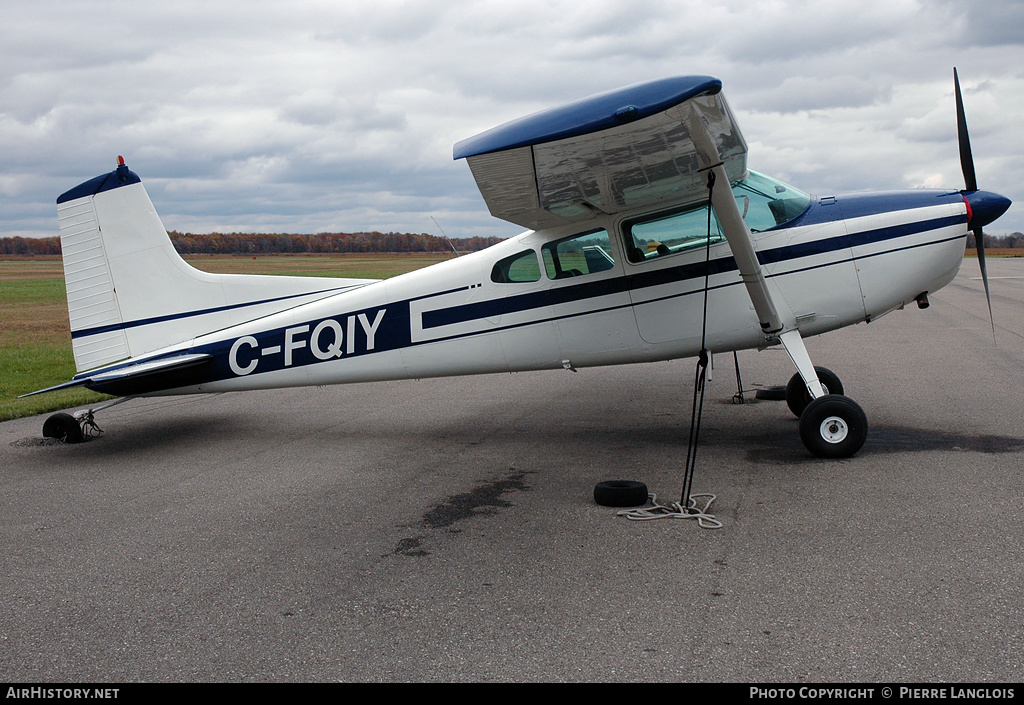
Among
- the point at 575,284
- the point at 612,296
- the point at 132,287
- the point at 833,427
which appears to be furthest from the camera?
the point at 132,287

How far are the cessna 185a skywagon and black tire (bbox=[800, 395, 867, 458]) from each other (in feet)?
0.05

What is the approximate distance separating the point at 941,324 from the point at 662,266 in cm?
1249

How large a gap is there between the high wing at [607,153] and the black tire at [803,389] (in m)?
2.35

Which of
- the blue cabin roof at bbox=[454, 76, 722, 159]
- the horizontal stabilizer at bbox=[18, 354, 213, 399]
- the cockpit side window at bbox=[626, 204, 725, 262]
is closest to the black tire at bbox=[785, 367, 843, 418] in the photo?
the cockpit side window at bbox=[626, 204, 725, 262]

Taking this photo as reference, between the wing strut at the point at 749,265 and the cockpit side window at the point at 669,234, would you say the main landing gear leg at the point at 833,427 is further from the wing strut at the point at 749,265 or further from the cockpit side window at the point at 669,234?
the cockpit side window at the point at 669,234

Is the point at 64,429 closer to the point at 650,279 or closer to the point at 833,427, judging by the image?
the point at 650,279

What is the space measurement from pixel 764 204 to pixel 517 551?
4.12 meters

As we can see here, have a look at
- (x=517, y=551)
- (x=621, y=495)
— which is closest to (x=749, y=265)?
(x=621, y=495)

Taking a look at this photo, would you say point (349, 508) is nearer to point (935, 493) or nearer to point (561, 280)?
point (561, 280)

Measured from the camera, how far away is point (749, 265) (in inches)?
247

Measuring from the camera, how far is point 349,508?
552 cm

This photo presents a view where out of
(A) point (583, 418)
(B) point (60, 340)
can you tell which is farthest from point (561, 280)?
(B) point (60, 340)

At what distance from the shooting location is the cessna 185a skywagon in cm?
613

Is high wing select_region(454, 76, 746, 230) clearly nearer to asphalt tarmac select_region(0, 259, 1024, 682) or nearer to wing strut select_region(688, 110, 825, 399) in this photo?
wing strut select_region(688, 110, 825, 399)
